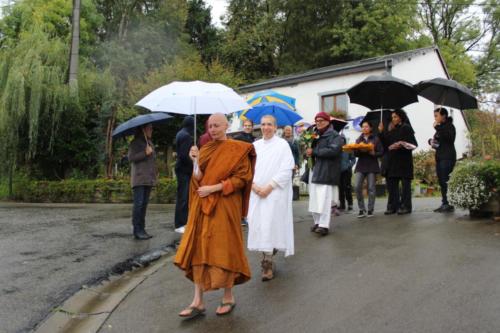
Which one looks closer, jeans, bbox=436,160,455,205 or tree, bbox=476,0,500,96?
jeans, bbox=436,160,455,205

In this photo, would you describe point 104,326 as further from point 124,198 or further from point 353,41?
point 353,41

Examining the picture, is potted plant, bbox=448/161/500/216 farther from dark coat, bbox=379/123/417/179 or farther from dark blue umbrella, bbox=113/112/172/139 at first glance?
dark blue umbrella, bbox=113/112/172/139

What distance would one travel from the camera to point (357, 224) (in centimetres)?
876

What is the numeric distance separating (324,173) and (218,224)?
351 centimetres

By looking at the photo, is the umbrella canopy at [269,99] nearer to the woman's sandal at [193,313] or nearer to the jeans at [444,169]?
the jeans at [444,169]

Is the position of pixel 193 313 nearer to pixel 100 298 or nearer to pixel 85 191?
pixel 100 298

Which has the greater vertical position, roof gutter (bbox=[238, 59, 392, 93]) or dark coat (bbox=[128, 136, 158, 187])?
roof gutter (bbox=[238, 59, 392, 93])

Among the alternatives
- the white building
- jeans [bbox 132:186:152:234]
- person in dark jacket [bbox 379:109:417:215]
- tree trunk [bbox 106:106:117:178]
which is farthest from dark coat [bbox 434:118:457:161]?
tree trunk [bbox 106:106:117:178]

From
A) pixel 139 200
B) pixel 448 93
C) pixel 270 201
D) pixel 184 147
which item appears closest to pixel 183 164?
pixel 184 147

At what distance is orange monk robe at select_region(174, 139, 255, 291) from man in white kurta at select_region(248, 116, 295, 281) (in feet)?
2.98

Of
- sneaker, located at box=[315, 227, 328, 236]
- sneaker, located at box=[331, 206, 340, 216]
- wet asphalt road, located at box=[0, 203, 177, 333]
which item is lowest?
wet asphalt road, located at box=[0, 203, 177, 333]

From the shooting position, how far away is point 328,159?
7.79 metres

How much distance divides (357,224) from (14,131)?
14.2m

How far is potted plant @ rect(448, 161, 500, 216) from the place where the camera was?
8.37 metres
